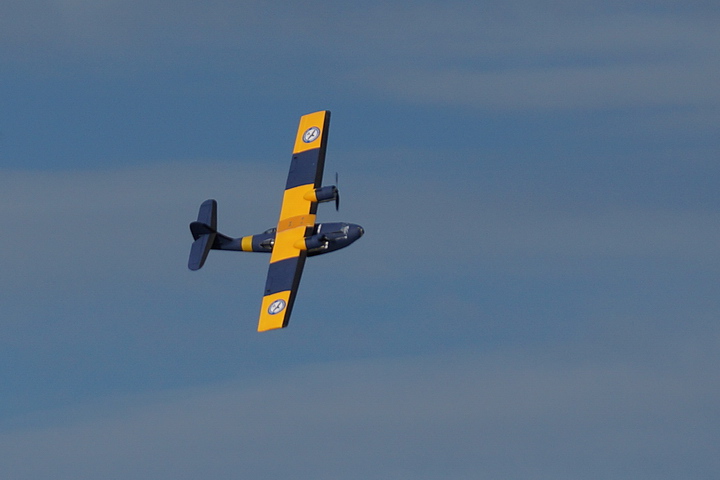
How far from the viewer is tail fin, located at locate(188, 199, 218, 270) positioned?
14400 centimetres

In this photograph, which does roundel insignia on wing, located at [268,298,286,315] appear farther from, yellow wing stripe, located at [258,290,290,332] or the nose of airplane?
the nose of airplane

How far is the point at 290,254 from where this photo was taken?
13988 cm

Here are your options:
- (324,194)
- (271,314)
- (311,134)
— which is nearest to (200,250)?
(271,314)

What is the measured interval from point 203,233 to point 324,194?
11.9m

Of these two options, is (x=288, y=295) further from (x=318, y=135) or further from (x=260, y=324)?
(x=318, y=135)

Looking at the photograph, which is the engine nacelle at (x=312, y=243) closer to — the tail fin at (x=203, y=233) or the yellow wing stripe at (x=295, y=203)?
the yellow wing stripe at (x=295, y=203)

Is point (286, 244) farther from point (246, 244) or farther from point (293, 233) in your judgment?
point (246, 244)

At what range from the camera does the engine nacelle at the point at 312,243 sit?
459ft

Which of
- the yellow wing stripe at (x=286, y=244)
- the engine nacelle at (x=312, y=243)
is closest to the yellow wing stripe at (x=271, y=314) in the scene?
the yellow wing stripe at (x=286, y=244)

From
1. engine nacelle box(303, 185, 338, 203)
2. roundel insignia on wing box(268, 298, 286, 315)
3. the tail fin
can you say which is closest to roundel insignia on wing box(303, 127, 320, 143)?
engine nacelle box(303, 185, 338, 203)

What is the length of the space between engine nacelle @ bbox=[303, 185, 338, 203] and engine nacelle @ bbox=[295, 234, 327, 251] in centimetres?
372

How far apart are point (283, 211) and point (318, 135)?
30.2 feet

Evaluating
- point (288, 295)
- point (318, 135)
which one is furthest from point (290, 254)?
point (318, 135)

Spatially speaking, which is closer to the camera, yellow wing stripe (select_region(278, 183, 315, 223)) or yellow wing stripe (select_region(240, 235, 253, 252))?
yellow wing stripe (select_region(278, 183, 315, 223))
